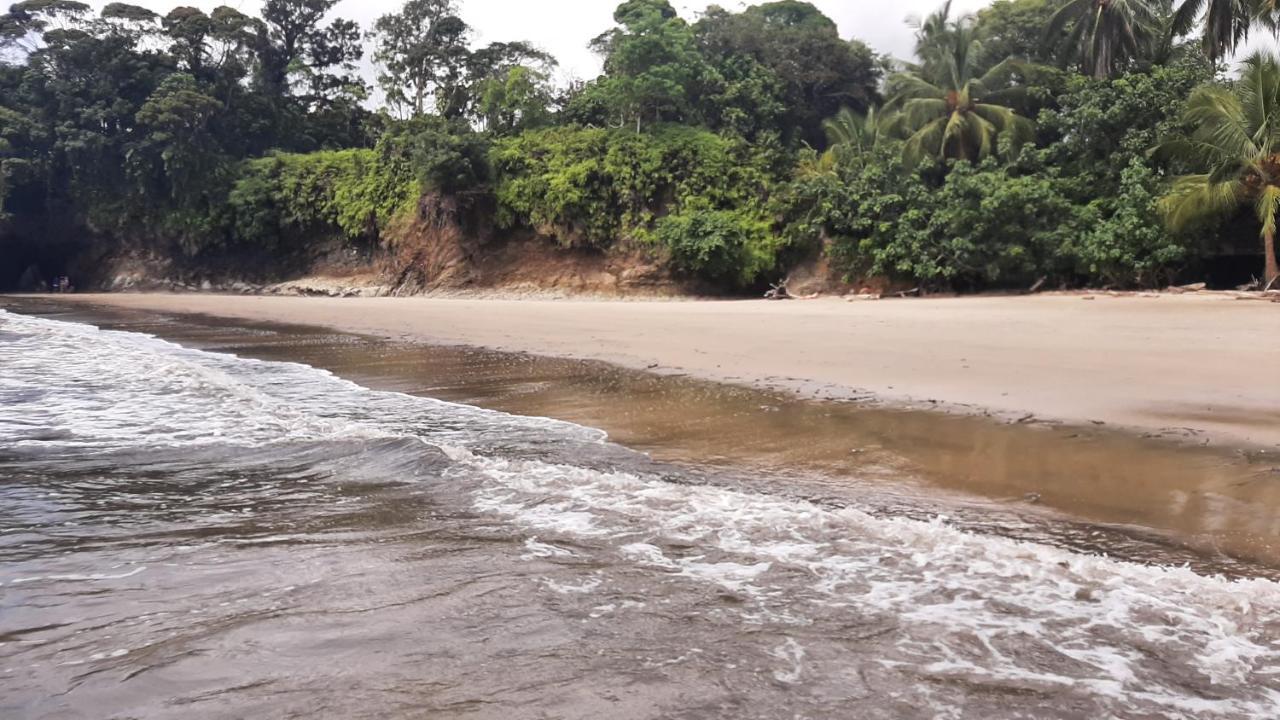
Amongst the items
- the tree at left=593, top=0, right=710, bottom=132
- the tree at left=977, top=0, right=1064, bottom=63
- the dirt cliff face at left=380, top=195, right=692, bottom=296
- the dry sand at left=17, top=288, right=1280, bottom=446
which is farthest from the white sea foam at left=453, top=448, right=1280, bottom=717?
the tree at left=977, top=0, right=1064, bottom=63

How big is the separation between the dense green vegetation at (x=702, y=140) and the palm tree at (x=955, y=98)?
9 cm

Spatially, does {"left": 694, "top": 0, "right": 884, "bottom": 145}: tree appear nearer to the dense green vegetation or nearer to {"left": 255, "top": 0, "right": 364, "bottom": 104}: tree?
the dense green vegetation

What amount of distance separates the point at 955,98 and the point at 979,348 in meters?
18.3

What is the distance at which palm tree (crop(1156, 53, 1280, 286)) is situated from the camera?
16938 mm

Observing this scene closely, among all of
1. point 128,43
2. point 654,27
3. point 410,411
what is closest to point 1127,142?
point 654,27

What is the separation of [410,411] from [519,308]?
13.5 metres

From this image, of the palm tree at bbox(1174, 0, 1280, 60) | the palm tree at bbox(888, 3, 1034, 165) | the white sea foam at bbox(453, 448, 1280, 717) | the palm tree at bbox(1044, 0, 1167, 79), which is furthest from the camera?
the palm tree at bbox(888, 3, 1034, 165)

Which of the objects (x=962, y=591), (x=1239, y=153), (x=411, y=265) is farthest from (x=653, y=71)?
(x=962, y=591)

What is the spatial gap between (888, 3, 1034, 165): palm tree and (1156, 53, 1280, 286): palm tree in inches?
216

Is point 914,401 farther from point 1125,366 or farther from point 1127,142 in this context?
point 1127,142

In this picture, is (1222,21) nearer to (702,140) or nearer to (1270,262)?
(1270,262)

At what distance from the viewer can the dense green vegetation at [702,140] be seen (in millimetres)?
19781

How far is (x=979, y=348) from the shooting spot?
9664mm

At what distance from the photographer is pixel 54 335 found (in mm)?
15625
